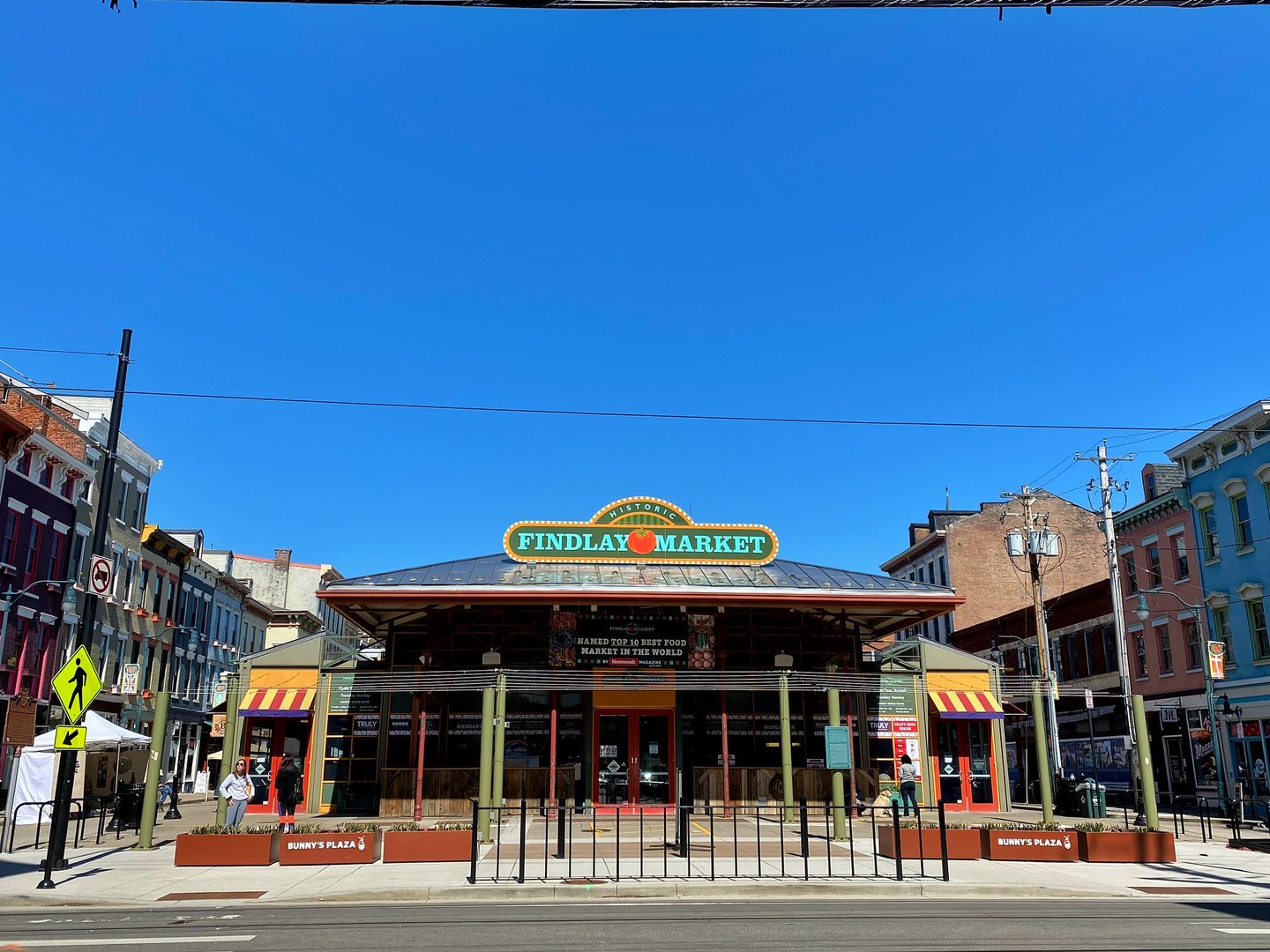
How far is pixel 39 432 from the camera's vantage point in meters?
36.0

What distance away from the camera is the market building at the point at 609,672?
2570 cm

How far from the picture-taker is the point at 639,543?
89.6 feet

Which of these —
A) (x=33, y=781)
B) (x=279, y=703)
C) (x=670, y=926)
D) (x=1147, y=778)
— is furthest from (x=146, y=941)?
(x=279, y=703)

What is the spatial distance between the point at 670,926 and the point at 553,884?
387 centimetres

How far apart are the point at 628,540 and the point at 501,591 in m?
4.05

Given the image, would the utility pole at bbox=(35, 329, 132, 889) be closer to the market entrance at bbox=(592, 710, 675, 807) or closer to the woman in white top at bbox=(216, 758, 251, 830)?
the woman in white top at bbox=(216, 758, 251, 830)

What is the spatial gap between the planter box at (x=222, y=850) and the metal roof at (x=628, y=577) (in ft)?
25.9

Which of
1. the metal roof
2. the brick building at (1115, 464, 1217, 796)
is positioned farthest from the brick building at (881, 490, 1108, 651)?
the metal roof

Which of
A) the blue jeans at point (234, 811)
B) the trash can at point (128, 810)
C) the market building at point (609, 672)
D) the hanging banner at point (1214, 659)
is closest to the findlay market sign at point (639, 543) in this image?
the market building at point (609, 672)

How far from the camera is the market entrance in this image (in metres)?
27.0

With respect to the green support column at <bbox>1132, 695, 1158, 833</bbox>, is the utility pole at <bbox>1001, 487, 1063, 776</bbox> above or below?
above

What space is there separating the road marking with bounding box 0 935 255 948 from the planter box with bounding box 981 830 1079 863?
1293cm

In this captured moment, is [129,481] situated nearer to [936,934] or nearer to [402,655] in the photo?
[402,655]

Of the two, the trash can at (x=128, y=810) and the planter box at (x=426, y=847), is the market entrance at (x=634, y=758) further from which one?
the trash can at (x=128, y=810)
